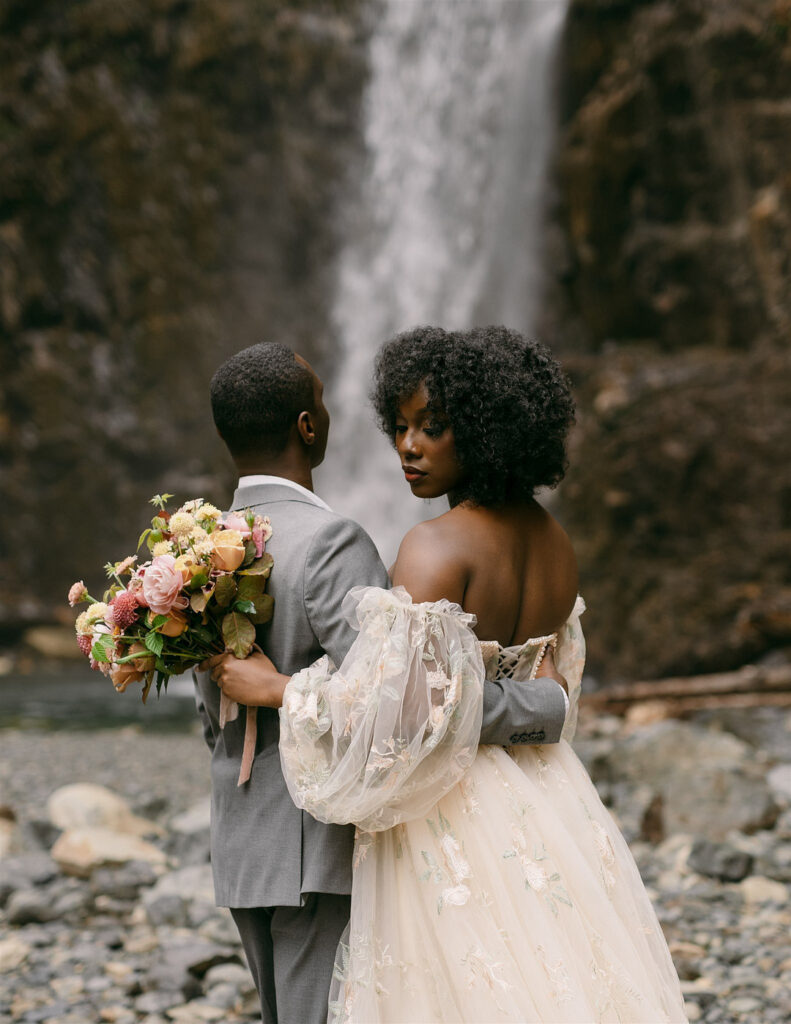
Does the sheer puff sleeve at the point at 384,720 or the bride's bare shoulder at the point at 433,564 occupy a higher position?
the bride's bare shoulder at the point at 433,564

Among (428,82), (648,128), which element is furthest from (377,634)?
(428,82)

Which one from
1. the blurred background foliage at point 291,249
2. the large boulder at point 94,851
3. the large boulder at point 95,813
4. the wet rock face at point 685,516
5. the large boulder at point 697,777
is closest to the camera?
the large boulder at point 94,851

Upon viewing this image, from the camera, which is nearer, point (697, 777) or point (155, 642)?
point (155, 642)

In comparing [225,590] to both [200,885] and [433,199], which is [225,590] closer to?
[200,885]

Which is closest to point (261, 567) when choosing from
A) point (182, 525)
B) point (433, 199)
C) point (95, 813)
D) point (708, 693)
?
point (182, 525)

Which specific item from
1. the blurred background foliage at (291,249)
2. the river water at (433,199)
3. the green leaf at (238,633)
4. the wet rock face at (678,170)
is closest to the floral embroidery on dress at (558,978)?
the green leaf at (238,633)

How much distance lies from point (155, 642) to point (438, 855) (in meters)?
0.70

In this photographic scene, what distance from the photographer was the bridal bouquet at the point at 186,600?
1860 millimetres

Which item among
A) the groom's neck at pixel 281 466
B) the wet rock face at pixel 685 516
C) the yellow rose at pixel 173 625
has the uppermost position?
the groom's neck at pixel 281 466

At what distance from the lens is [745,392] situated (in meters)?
10.2

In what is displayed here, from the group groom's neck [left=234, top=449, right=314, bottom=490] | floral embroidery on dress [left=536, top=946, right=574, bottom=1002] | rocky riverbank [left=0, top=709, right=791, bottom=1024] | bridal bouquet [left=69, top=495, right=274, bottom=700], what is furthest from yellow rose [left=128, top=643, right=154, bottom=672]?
rocky riverbank [left=0, top=709, right=791, bottom=1024]

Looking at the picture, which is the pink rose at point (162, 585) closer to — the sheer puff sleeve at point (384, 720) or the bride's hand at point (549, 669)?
the sheer puff sleeve at point (384, 720)

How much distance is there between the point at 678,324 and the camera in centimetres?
1223

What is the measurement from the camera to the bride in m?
1.78
